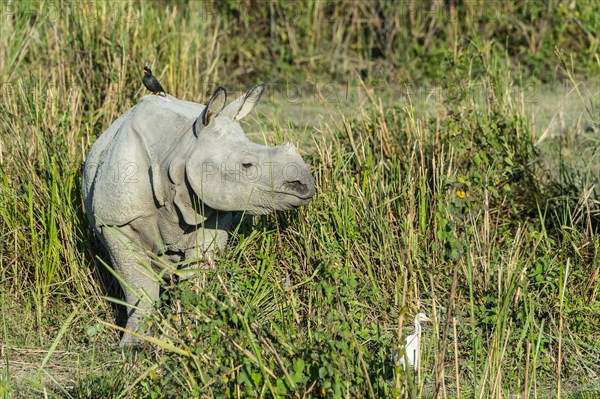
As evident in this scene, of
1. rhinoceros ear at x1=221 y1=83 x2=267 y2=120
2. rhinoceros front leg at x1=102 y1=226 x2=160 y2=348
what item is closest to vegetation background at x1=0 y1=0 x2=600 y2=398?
rhinoceros front leg at x1=102 y1=226 x2=160 y2=348

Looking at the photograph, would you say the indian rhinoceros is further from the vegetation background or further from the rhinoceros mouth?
the vegetation background

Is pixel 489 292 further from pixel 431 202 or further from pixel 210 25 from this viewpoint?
pixel 210 25

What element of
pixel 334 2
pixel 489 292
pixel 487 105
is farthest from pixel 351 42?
pixel 489 292

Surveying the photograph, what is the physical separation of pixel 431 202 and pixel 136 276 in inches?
72.8

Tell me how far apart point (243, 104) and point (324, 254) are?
113 cm


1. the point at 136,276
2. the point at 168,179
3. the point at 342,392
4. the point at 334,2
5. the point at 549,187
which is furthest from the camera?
the point at 334,2

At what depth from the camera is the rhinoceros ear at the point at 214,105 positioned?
14.1 ft

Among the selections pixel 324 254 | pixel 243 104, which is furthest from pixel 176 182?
pixel 324 254

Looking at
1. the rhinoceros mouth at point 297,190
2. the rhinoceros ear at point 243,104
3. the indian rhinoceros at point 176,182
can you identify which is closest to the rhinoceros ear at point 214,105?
the indian rhinoceros at point 176,182

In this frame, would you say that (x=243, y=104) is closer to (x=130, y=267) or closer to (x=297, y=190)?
(x=297, y=190)

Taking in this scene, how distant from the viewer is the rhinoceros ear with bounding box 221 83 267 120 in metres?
4.52

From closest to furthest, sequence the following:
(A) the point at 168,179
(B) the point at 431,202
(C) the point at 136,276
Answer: (A) the point at 168,179 < (C) the point at 136,276 < (B) the point at 431,202

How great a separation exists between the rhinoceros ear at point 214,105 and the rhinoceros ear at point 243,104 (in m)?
0.13

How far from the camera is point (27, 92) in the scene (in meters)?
6.45
